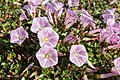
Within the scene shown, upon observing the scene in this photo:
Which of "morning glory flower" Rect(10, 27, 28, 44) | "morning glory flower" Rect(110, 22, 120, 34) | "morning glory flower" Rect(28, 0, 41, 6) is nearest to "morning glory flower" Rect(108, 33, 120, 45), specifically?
"morning glory flower" Rect(110, 22, 120, 34)

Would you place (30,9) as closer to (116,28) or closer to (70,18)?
(70,18)

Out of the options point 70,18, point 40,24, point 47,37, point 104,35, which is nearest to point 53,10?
point 70,18

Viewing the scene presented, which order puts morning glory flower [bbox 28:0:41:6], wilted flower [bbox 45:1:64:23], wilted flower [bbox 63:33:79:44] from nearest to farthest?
wilted flower [bbox 63:33:79:44] → wilted flower [bbox 45:1:64:23] → morning glory flower [bbox 28:0:41:6]

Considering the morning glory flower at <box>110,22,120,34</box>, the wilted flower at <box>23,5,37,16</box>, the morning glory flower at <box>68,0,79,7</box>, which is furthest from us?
the morning glory flower at <box>68,0,79,7</box>

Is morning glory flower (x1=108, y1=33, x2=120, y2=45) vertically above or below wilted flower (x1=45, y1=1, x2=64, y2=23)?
below

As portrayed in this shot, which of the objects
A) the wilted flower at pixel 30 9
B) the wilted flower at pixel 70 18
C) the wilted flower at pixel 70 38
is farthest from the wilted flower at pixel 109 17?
the wilted flower at pixel 30 9

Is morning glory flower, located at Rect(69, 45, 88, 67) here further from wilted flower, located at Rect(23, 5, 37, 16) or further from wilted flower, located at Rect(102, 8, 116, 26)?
wilted flower, located at Rect(23, 5, 37, 16)

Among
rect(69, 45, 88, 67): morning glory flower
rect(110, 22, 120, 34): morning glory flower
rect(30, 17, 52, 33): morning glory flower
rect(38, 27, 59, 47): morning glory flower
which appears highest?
rect(30, 17, 52, 33): morning glory flower

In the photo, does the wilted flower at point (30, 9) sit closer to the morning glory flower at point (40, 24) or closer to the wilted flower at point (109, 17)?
the morning glory flower at point (40, 24)
